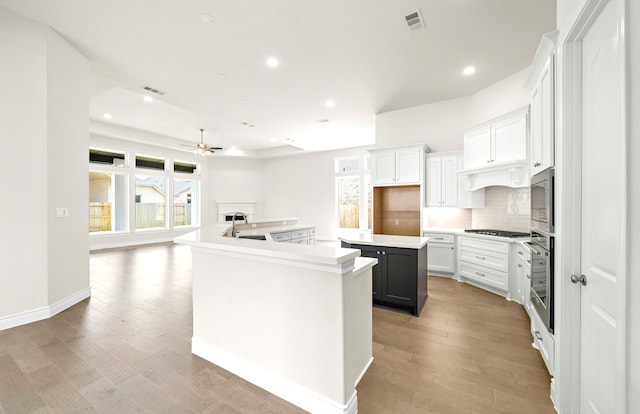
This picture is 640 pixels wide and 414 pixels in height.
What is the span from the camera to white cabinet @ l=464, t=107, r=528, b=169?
3.70m

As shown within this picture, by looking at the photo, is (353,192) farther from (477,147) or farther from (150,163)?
(150,163)

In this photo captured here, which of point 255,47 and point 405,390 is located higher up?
point 255,47

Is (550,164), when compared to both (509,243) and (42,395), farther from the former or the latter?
(42,395)

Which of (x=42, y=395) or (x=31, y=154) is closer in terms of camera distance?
(x=42, y=395)

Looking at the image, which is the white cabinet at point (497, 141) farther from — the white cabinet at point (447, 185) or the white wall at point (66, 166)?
the white wall at point (66, 166)

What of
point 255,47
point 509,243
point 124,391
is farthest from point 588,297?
point 255,47

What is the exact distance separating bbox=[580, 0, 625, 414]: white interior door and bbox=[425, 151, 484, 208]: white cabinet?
3.46 m

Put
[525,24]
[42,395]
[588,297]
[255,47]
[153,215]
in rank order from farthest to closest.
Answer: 1. [153,215]
2. [255,47]
3. [525,24]
4. [42,395]
5. [588,297]

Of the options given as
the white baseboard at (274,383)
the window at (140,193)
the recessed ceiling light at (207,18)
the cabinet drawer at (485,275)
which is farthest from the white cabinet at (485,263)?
the window at (140,193)

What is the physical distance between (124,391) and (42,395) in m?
0.53

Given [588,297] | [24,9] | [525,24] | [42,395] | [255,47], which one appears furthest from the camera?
[255,47]

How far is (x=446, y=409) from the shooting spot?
5.43ft

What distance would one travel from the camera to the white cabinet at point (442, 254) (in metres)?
4.62

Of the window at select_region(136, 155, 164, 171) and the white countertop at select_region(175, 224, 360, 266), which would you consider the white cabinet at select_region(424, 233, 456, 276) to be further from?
the window at select_region(136, 155, 164, 171)
